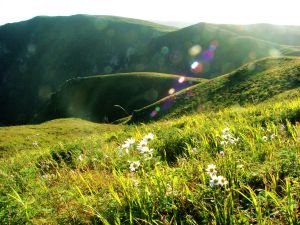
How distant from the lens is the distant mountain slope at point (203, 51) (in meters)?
135

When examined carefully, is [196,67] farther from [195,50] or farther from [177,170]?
[177,170]

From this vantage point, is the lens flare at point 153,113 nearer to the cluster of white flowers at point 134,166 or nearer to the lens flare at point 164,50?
the cluster of white flowers at point 134,166

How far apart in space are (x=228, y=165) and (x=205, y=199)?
3.10ft

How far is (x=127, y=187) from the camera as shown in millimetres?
6133

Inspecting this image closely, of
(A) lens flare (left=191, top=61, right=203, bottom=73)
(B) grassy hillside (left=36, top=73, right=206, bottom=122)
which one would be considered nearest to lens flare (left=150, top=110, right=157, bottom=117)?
(B) grassy hillside (left=36, top=73, right=206, bottom=122)

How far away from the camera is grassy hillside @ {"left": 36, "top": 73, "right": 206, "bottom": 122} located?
3039 inches

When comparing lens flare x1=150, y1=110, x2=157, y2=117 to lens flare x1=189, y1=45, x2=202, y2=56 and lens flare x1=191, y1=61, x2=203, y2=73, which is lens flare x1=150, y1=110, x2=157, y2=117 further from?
lens flare x1=189, y1=45, x2=202, y2=56

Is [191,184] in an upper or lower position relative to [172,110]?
upper

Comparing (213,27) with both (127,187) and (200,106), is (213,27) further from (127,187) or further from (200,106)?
(127,187)

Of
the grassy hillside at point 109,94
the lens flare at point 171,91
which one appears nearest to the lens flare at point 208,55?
the grassy hillside at point 109,94

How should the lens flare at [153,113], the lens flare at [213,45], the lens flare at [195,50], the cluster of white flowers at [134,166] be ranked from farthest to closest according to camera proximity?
the lens flare at [195,50]
the lens flare at [213,45]
the lens flare at [153,113]
the cluster of white flowers at [134,166]

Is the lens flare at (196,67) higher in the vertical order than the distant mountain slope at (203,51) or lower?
lower

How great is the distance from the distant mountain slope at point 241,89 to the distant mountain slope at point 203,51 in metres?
80.2

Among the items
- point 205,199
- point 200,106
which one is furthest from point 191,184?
point 200,106
